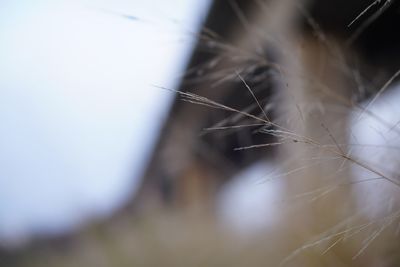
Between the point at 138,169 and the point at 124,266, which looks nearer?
the point at 124,266

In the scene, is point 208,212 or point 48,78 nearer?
point 48,78

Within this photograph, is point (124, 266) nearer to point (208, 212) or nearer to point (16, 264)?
point (208, 212)

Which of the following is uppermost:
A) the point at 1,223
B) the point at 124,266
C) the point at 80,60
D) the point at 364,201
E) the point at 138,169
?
the point at 364,201

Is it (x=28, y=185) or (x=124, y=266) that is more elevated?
(x=124, y=266)

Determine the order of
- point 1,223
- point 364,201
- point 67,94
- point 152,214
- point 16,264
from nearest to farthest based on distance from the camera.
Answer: point 364,201 → point 67,94 → point 152,214 → point 1,223 → point 16,264

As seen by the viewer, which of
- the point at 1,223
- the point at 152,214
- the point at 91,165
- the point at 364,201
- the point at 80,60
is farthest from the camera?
the point at 1,223

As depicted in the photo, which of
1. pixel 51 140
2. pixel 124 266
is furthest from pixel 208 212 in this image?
pixel 51 140

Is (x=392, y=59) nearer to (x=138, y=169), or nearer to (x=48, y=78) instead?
(x=48, y=78)

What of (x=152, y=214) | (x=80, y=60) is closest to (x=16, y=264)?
(x=152, y=214)

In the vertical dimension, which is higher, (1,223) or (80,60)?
(80,60)
